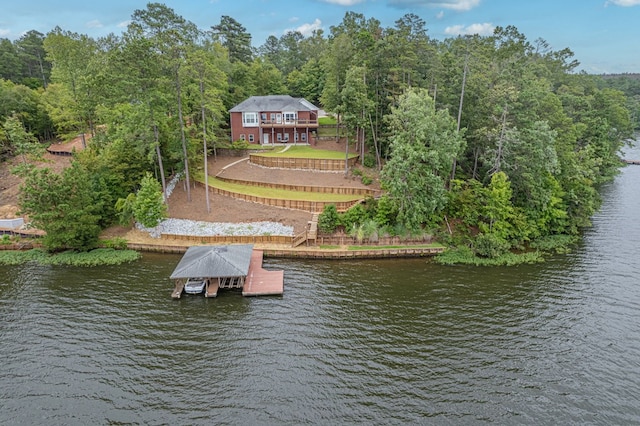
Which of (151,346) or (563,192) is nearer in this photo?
(151,346)

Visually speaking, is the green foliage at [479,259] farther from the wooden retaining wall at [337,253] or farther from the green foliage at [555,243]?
the green foliage at [555,243]

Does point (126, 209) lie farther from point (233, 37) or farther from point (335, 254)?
point (233, 37)

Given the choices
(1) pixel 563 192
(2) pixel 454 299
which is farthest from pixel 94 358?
(1) pixel 563 192

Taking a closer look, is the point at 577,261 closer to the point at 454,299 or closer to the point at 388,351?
the point at 454,299

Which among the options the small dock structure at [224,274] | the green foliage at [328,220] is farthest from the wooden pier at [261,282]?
the green foliage at [328,220]

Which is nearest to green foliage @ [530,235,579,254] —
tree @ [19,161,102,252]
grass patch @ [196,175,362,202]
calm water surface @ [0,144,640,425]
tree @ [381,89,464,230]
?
calm water surface @ [0,144,640,425]

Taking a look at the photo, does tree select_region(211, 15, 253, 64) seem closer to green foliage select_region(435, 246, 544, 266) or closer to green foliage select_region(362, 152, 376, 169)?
green foliage select_region(362, 152, 376, 169)

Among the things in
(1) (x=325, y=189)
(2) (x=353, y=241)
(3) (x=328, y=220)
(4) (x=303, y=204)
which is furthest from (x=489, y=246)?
(4) (x=303, y=204)

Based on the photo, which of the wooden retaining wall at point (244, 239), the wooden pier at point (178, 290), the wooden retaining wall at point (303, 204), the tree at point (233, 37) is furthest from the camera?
the tree at point (233, 37)
